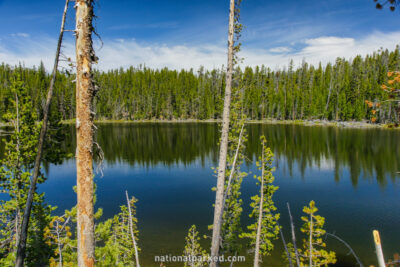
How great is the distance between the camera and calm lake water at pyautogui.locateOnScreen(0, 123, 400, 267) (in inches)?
592

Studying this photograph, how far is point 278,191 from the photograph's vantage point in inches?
835

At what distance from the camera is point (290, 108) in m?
86.2

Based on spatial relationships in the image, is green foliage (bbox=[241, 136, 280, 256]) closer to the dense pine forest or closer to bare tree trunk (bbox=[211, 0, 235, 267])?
bare tree trunk (bbox=[211, 0, 235, 267])

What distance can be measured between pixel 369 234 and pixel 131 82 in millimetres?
115126

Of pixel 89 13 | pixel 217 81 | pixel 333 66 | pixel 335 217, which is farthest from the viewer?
pixel 217 81

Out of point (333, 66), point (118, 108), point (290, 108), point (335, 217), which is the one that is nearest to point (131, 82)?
point (118, 108)

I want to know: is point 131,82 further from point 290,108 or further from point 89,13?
point 89,13

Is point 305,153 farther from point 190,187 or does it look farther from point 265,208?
point 265,208

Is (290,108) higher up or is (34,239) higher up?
(290,108)

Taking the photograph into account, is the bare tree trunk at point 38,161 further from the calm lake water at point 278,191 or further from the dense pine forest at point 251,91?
the dense pine forest at point 251,91

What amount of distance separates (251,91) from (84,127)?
275ft

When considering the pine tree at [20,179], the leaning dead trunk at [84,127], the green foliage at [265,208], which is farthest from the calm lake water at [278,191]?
the leaning dead trunk at [84,127]

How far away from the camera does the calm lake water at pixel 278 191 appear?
592 inches

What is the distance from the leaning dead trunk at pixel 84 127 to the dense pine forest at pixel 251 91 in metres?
66.0
